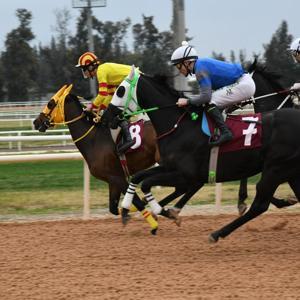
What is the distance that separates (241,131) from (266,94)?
1.80 meters

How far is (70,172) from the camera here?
1367 centimetres

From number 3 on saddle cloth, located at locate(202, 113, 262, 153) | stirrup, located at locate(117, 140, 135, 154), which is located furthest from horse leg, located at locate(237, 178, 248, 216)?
number 3 on saddle cloth, located at locate(202, 113, 262, 153)

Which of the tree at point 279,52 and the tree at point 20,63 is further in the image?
the tree at point 20,63

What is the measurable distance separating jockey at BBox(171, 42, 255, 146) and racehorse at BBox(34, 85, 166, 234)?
1413mm

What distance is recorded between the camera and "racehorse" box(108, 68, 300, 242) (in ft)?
20.3

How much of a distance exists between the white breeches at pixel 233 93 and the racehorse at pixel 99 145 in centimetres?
139

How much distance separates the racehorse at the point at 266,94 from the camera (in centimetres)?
784

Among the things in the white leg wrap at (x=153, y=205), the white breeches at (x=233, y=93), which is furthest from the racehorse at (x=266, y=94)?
the white leg wrap at (x=153, y=205)

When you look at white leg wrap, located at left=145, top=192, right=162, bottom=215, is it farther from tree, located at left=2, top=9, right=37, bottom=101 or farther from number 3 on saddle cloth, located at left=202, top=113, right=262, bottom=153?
tree, located at left=2, top=9, right=37, bottom=101

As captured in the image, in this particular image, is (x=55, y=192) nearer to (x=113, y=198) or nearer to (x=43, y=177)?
(x=43, y=177)

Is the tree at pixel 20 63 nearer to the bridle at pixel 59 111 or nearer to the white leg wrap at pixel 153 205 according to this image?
the bridle at pixel 59 111

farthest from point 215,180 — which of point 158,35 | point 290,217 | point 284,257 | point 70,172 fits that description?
point 158,35

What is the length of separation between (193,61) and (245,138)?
0.95 meters

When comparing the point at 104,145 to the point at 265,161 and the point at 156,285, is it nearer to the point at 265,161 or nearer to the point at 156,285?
the point at 265,161
